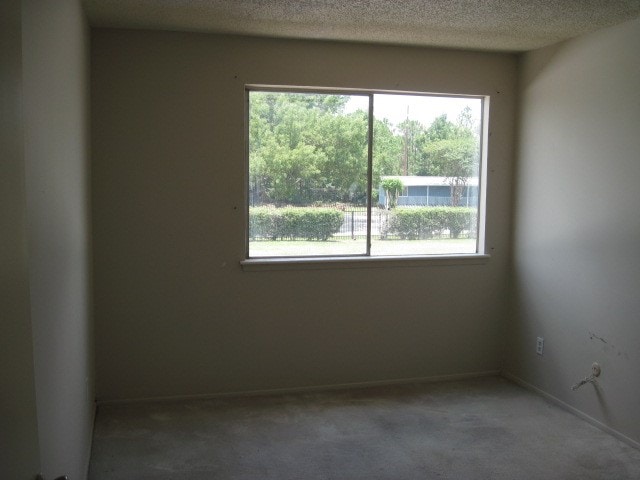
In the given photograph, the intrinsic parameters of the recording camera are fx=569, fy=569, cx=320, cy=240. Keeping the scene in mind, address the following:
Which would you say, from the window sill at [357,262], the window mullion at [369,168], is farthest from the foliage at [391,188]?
the window sill at [357,262]

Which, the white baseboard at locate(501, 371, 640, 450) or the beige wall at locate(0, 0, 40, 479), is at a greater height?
the beige wall at locate(0, 0, 40, 479)

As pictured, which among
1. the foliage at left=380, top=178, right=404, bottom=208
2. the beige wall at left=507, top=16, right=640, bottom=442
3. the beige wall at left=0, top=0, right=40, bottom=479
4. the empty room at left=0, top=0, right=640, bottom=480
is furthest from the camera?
the foliage at left=380, top=178, right=404, bottom=208

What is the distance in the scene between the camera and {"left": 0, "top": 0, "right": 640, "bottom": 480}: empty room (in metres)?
3.23

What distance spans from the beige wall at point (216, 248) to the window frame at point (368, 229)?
0.06 m

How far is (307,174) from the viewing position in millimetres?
4102

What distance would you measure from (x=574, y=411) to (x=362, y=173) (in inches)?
85.8

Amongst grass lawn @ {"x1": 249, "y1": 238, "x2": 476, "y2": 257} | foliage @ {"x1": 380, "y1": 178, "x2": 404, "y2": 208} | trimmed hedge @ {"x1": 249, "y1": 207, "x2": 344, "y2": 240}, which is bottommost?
grass lawn @ {"x1": 249, "y1": 238, "x2": 476, "y2": 257}

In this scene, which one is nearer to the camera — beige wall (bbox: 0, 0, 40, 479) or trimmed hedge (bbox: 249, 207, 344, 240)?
beige wall (bbox: 0, 0, 40, 479)

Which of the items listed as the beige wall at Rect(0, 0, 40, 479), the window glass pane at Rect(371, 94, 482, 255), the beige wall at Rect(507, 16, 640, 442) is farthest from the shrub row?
the beige wall at Rect(0, 0, 40, 479)

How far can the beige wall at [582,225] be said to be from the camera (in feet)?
11.0

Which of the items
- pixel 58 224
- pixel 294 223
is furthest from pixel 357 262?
pixel 58 224

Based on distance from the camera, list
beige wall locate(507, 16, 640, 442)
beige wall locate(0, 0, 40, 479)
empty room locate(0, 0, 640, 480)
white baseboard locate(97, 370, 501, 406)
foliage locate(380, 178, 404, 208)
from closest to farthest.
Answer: beige wall locate(0, 0, 40, 479) → empty room locate(0, 0, 640, 480) → beige wall locate(507, 16, 640, 442) → white baseboard locate(97, 370, 501, 406) → foliage locate(380, 178, 404, 208)

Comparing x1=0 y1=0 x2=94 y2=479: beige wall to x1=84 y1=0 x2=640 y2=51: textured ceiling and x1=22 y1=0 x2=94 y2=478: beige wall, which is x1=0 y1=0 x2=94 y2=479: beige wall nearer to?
x1=22 y1=0 x2=94 y2=478: beige wall

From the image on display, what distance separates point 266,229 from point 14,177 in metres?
3.17
